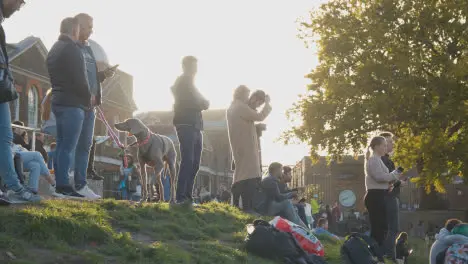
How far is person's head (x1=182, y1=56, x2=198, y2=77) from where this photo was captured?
9637 millimetres

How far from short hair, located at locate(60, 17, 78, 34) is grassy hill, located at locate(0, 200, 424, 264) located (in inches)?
86.6

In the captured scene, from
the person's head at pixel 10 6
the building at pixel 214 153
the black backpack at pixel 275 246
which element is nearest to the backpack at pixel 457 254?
the black backpack at pixel 275 246

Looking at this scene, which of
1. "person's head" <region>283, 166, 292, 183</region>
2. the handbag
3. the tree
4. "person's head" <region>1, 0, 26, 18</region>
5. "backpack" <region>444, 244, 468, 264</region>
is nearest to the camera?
the handbag

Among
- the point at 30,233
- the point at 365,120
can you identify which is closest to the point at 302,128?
the point at 365,120

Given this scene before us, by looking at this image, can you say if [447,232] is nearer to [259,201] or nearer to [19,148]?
[259,201]

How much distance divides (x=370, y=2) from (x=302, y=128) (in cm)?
617

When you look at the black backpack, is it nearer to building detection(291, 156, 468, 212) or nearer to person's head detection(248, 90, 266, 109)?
person's head detection(248, 90, 266, 109)

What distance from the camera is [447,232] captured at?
A: 7.73m

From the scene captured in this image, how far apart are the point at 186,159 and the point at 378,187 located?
2806mm

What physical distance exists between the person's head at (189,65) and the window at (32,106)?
27.3 meters

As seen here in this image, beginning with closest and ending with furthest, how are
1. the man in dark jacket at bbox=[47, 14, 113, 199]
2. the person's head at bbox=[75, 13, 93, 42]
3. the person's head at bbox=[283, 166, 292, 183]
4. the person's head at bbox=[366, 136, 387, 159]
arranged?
the man in dark jacket at bbox=[47, 14, 113, 199] < the person's head at bbox=[75, 13, 93, 42] < the person's head at bbox=[366, 136, 387, 159] < the person's head at bbox=[283, 166, 292, 183]

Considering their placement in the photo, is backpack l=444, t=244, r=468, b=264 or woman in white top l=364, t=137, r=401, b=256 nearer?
backpack l=444, t=244, r=468, b=264

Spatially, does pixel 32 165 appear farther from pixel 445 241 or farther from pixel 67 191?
pixel 445 241

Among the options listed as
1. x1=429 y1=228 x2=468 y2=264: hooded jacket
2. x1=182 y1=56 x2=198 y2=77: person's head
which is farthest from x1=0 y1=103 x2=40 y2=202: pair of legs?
x1=429 y1=228 x2=468 y2=264: hooded jacket
